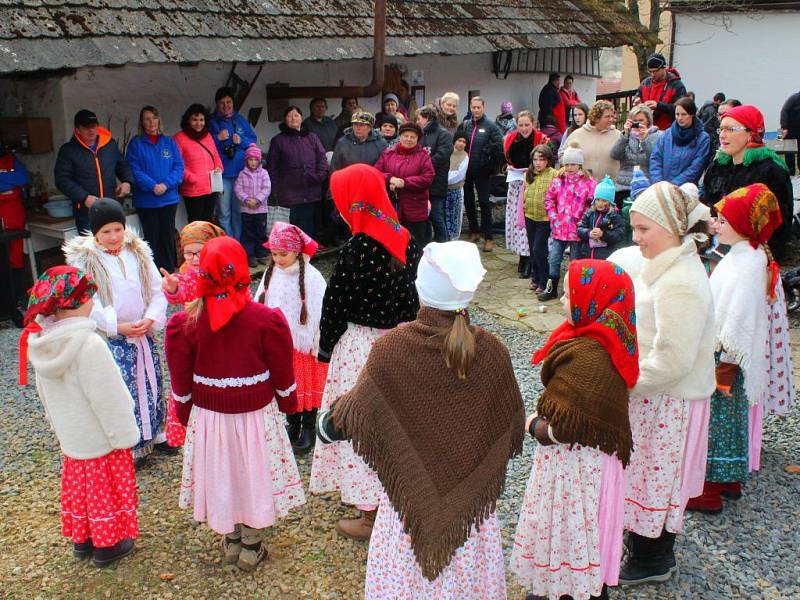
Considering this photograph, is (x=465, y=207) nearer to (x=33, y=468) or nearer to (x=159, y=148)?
(x=159, y=148)

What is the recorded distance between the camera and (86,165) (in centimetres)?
723

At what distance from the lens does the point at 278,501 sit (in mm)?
3707

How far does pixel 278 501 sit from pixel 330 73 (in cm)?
781

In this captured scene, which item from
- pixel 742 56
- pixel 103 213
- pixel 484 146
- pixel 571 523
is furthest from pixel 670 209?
pixel 742 56

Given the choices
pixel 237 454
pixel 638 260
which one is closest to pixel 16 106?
pixel 237 454

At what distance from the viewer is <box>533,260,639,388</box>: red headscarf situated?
2.92m

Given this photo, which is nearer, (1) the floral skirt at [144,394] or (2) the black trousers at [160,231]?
(1) the floral skirt at [144,394]

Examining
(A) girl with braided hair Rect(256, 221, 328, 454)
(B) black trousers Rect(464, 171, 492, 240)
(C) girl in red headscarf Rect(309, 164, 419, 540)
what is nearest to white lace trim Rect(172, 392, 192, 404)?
(C) girl in red headscarf Rect(309, 164, 419, 540)

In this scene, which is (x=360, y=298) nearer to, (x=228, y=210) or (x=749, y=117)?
(x=749, y=117)

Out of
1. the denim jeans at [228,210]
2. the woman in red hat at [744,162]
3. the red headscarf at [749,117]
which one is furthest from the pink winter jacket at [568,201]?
the denim jeans at [228,210]

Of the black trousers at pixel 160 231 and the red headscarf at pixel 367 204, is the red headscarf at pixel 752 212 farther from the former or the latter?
the black trousers at pixel 160 231

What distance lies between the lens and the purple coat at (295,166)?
8805mm

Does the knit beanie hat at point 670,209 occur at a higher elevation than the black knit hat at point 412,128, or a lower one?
lower

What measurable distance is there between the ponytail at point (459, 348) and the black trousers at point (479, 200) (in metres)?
7.35
